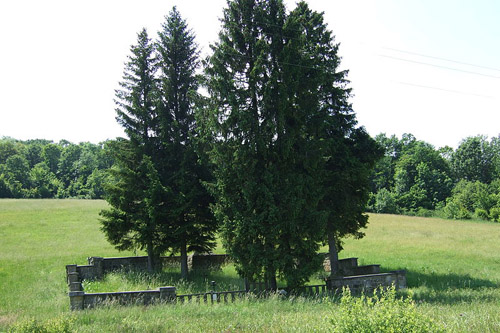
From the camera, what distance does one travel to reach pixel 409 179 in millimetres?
69250

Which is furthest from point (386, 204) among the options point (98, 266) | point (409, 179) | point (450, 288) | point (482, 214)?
point (98, 266)

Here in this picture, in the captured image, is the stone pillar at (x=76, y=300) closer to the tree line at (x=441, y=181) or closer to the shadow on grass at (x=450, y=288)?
the shadow on grass at (x=450, y=288)

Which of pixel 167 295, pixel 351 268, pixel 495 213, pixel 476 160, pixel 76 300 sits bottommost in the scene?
pixel 495 213

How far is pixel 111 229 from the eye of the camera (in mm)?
18094

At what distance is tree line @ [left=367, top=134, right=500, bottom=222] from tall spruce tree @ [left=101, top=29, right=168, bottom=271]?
49.0 m

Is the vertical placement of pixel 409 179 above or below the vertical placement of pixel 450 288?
above

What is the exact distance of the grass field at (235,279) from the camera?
7.95m

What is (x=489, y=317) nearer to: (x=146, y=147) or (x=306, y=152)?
(x=306, y=152)

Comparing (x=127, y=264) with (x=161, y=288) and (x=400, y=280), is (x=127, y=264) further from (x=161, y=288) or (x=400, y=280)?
(x=400, y=280)

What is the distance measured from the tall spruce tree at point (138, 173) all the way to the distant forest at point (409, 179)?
34639mm

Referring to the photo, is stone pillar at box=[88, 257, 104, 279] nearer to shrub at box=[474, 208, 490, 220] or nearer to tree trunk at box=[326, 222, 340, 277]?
tree trunk at box=[326, 222, 340, 277]

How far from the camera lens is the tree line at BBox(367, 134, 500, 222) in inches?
2254

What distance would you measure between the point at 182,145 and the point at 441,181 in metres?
61.9

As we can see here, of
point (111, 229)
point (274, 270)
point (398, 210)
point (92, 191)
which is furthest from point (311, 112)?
point (92, 191)
